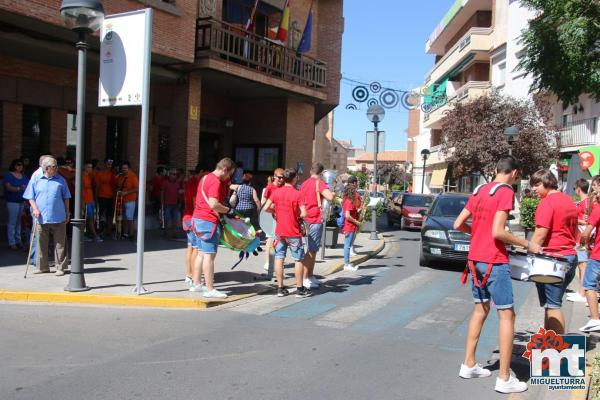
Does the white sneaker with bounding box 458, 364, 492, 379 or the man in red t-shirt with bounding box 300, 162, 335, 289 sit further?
the man in red t-shirt with bounding box 300, 162, 335, 289

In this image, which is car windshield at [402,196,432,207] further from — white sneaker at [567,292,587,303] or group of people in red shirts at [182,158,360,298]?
group of people in red shirts at [182,158,360,298]

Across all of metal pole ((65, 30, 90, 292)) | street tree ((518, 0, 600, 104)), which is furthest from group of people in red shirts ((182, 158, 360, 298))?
street tree ((518, 0, 600, 104))

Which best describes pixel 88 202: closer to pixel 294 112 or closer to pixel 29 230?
pixel 29 230

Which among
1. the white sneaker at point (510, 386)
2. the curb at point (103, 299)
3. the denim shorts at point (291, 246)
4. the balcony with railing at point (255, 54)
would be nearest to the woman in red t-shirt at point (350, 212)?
the denim shorts at point (291, 246)

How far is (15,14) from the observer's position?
36.3ft

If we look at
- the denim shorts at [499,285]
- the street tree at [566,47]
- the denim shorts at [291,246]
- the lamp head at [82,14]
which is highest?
the street tree at [566,47]

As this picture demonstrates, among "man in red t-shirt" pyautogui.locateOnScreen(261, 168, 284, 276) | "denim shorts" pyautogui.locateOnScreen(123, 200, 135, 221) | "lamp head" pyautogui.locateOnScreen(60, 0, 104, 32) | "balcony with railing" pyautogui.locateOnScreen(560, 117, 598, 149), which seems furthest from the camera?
"balcony with railing" pyautogui.locateOnScreen(560, 117, 598, 149)

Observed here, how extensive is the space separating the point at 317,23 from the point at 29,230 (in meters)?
14.1

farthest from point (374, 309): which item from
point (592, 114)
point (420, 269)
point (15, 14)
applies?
point (592, 114)

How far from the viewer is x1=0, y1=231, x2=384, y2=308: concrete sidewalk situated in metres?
7.75

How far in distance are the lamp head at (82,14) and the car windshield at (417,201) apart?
17.5 metres

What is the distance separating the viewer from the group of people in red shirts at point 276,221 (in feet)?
26.1

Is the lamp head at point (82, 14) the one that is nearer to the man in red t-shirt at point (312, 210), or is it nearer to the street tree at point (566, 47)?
the man in red t-shirt at point (312, 210)

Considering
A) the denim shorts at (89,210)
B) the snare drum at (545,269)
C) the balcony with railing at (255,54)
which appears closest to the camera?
the snare drum at (545,269)
